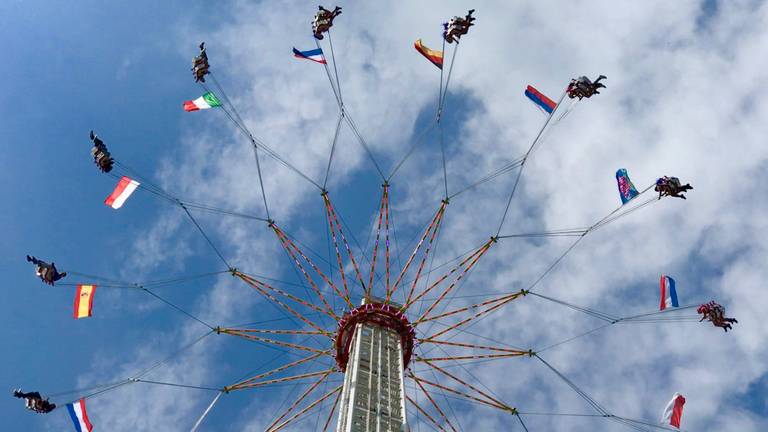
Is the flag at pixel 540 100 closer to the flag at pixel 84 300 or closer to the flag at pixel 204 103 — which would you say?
the flag at pixel 204 103

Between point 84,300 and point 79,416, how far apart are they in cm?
759

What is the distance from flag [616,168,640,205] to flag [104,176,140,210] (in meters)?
33.2

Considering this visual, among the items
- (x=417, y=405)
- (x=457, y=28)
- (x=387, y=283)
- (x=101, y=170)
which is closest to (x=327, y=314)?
(x=387, y=283)

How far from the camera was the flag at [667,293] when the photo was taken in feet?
164

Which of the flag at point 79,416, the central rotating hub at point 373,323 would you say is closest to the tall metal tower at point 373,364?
the central rotating hub at point 373,323

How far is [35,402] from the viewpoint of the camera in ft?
157

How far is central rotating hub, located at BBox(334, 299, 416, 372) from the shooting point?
51812mm

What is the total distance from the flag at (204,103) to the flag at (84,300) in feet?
46.3

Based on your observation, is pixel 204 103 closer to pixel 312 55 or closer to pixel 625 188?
pixel 312 55

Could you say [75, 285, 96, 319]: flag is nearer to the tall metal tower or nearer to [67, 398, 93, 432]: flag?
[67, 398, 93, 432]: flag

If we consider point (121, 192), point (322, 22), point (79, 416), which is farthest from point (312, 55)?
point (79, 416)

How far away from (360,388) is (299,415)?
7.55 meters

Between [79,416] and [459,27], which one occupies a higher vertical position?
[459,27]

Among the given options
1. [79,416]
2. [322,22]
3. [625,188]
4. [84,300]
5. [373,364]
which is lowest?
[79,416]
